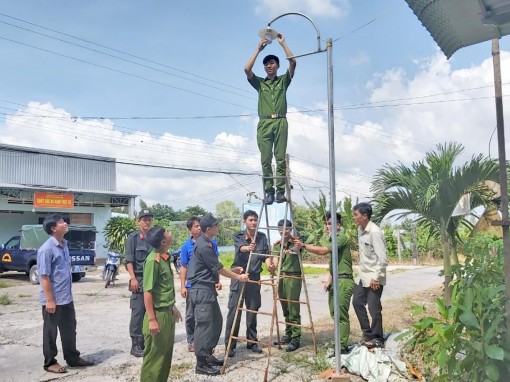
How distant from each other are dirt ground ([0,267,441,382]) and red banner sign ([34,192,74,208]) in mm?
11047

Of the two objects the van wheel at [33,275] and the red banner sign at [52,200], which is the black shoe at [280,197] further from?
the red banner sign at [52,200]

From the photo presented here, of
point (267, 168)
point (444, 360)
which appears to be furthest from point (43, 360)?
point (444, 360)

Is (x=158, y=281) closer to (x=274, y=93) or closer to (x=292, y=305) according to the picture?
(x=292, y=305)

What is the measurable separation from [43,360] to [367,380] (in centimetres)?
383

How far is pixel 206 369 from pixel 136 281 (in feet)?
4.80

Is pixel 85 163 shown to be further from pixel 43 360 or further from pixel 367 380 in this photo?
pixel 367 380

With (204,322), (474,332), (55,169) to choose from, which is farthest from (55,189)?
(474,332)

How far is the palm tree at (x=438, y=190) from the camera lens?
650 centimetres

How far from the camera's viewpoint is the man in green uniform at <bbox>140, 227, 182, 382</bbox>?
412cm

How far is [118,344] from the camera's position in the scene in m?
6.73

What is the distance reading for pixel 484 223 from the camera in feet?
23.2

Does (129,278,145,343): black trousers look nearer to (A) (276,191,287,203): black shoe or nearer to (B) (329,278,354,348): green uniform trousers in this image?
(A) (276,191,287,203): black shoe

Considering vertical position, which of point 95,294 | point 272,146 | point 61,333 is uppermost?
point 272,146

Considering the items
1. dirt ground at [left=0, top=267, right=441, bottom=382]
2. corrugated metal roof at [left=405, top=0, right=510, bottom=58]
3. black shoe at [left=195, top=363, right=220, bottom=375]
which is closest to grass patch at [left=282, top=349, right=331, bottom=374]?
dirt ground at [left=0, top=267, right=441, bottom=382]
